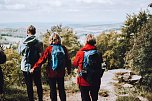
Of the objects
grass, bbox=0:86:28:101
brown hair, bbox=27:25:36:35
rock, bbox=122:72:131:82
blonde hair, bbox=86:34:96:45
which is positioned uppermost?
brown hair, bbox=27:25:36:35

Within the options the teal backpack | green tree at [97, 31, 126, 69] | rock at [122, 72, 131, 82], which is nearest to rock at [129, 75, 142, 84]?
rock at [122, 72, 131, 82]

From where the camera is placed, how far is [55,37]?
9234mm

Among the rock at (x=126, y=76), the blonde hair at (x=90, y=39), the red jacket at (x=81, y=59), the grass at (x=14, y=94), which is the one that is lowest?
the rock at (x=126, y=76)

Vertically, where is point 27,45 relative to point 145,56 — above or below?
above

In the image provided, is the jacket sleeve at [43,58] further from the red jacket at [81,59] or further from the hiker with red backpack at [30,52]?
the red jacket at [81,59]

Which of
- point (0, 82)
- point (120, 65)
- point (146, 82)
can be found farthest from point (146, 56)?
point (120, 65)

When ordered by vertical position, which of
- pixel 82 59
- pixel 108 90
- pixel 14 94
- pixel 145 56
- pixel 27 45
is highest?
pixel 27 45

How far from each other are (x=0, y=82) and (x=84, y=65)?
6.53ft

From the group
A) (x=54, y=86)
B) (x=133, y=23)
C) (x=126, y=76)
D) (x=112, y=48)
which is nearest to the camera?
(x=54, y=86)

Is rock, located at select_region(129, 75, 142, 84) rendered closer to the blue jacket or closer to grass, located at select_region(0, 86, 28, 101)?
grass, located at select_region(0, 86, 28, 101)

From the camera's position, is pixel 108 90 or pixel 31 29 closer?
pixel 31 29

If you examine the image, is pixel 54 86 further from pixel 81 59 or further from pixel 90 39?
pixel 90 39

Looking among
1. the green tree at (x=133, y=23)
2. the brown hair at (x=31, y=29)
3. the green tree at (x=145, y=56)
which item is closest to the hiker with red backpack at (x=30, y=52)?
the brown hair at (x=31, y=29)

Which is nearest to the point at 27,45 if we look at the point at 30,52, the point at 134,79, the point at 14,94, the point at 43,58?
the point at 30,52
